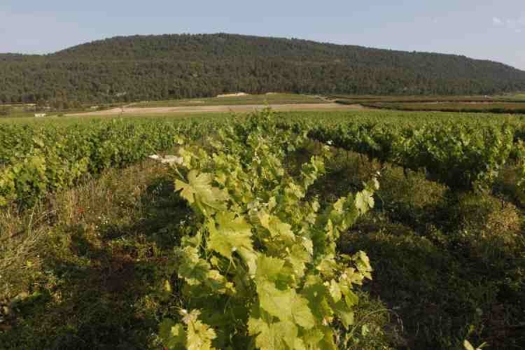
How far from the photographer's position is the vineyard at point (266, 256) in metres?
1.85

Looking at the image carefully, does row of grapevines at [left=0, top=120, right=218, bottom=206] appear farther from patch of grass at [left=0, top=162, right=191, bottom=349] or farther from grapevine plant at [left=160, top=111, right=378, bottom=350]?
grapevine plant at [left=160, top=111, right=378, bottom=350]

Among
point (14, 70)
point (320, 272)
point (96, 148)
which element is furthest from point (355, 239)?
point (14, 70)

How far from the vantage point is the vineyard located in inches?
72.9

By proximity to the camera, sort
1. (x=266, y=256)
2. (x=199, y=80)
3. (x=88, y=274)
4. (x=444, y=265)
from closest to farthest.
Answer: (x=266, y=256) < (x=88, y=274) < (x=444, y=265) < (x=199, y=80)

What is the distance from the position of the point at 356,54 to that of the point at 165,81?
393 ft

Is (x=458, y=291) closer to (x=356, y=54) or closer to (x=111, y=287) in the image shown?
(x=111, y=287)

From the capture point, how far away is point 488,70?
185000 millimetres

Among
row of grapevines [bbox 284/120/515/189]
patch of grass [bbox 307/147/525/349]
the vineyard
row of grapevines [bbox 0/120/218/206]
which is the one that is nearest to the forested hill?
row of grapevines [bbox 0/120/218/206]

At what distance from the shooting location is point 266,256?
183cm

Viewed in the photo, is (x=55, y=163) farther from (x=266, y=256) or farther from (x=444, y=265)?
(x=444, y=265)

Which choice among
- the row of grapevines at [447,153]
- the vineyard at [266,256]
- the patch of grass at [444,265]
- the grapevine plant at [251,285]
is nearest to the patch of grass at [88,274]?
the vineyard at [266,256]

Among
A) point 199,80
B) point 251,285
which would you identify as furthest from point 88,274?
point 199,80

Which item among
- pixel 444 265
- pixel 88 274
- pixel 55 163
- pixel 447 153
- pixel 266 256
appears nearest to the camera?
pixel 266 256

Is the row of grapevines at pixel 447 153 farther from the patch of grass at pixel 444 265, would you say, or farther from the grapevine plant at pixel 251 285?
the grapevine plant at pixel 251 285
